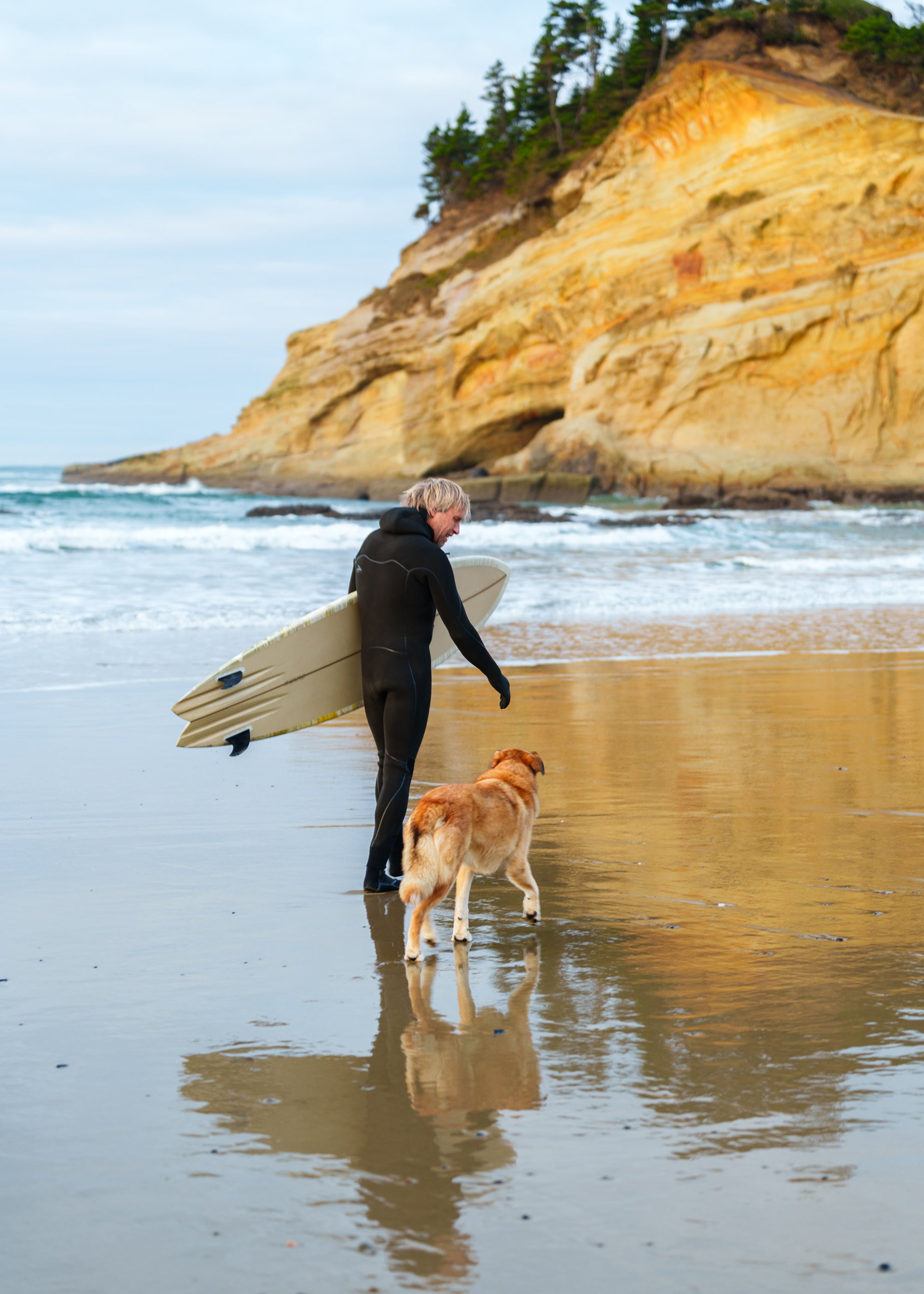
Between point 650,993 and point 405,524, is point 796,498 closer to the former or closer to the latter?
point 405,524

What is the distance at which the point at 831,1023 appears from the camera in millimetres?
3166

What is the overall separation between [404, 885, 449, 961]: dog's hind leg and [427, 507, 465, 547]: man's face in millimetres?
1313

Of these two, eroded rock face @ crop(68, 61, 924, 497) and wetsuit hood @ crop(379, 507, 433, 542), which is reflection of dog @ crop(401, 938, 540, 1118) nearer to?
wetsuit hood @ crop(379, 507, 433, 542)

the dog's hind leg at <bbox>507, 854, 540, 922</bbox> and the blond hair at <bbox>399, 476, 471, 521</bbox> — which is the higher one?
the blond hair at <bbox>399, 476, 471, 521</bbox>

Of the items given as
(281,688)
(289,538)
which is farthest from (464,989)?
(289,538)

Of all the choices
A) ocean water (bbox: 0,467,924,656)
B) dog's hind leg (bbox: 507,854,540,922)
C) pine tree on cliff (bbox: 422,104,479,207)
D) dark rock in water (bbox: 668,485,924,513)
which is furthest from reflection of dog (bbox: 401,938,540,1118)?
pine tree on cliff (bbox: 422,104,479,207)

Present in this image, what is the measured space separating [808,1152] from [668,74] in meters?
50.6

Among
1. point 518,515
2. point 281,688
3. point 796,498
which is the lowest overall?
point 281,688

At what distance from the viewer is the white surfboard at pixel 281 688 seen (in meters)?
5.10

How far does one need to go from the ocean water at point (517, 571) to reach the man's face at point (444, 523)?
286 inches

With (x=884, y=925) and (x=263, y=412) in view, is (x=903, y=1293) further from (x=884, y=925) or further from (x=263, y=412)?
(x=263, y=412)

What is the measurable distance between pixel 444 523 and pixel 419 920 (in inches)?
58.7

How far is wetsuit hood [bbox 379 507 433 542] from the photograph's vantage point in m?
4.42

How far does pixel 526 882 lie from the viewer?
4168 mm
